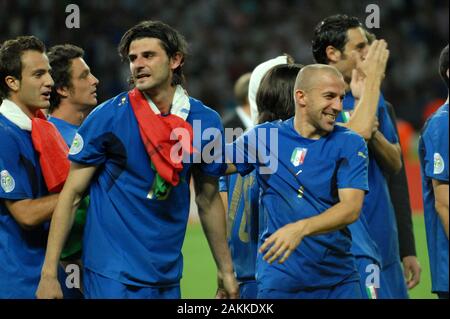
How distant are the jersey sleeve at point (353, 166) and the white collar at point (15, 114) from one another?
170cm

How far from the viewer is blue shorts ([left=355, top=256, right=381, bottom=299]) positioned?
16.7ft

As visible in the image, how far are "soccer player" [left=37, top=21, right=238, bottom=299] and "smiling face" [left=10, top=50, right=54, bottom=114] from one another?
563mm

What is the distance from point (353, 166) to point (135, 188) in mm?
1093

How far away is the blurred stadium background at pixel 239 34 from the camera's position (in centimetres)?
1858

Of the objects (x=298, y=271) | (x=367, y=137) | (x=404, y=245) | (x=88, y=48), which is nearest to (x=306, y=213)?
(x=298, y=271)

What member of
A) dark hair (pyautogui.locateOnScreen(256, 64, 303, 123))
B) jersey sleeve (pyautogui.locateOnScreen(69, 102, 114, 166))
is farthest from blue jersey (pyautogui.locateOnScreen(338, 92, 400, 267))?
jersey sleeve (pyautogui.locateOnScreen(69, 102, 114, 166))

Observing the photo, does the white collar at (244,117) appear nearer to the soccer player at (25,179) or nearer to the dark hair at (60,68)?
the dark hair at (60,68)

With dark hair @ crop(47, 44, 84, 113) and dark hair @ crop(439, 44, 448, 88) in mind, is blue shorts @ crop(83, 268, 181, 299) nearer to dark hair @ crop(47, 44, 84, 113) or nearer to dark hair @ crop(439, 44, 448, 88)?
dark hair @ crop(47, 44, 84, 113)

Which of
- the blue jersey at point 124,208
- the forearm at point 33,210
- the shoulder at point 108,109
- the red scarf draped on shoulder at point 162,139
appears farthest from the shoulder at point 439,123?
the forearm at point 33,210

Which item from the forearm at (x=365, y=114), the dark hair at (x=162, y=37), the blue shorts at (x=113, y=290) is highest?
the dark hair at (x=162, y=37)

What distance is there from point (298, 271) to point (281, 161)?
0.55m

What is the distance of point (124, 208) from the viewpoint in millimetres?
4602

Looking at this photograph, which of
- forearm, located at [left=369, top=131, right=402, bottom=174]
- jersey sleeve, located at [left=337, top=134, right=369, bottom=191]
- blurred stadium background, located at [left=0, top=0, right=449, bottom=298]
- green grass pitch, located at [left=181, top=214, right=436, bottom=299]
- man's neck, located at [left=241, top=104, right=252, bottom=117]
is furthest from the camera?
blurred stadium background, located at [left=0, top=0, right=449, bottom=298]

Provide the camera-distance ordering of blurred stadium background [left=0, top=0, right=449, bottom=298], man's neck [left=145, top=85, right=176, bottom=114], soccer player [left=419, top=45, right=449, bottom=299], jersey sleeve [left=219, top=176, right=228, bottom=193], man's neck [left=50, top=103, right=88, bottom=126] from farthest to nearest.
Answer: blurred stadium background [left=0, top=0, right=449, bottom=298] → jersey sleeve [left=219, top=176, right=228, bottom=193] → man's neck [left=50, top=103, right=88, bottom=126] → man's neck [left=145, top=85, right=176, bottom=114] → soccer player [left=419, top=45, right=449, bottom=299]
